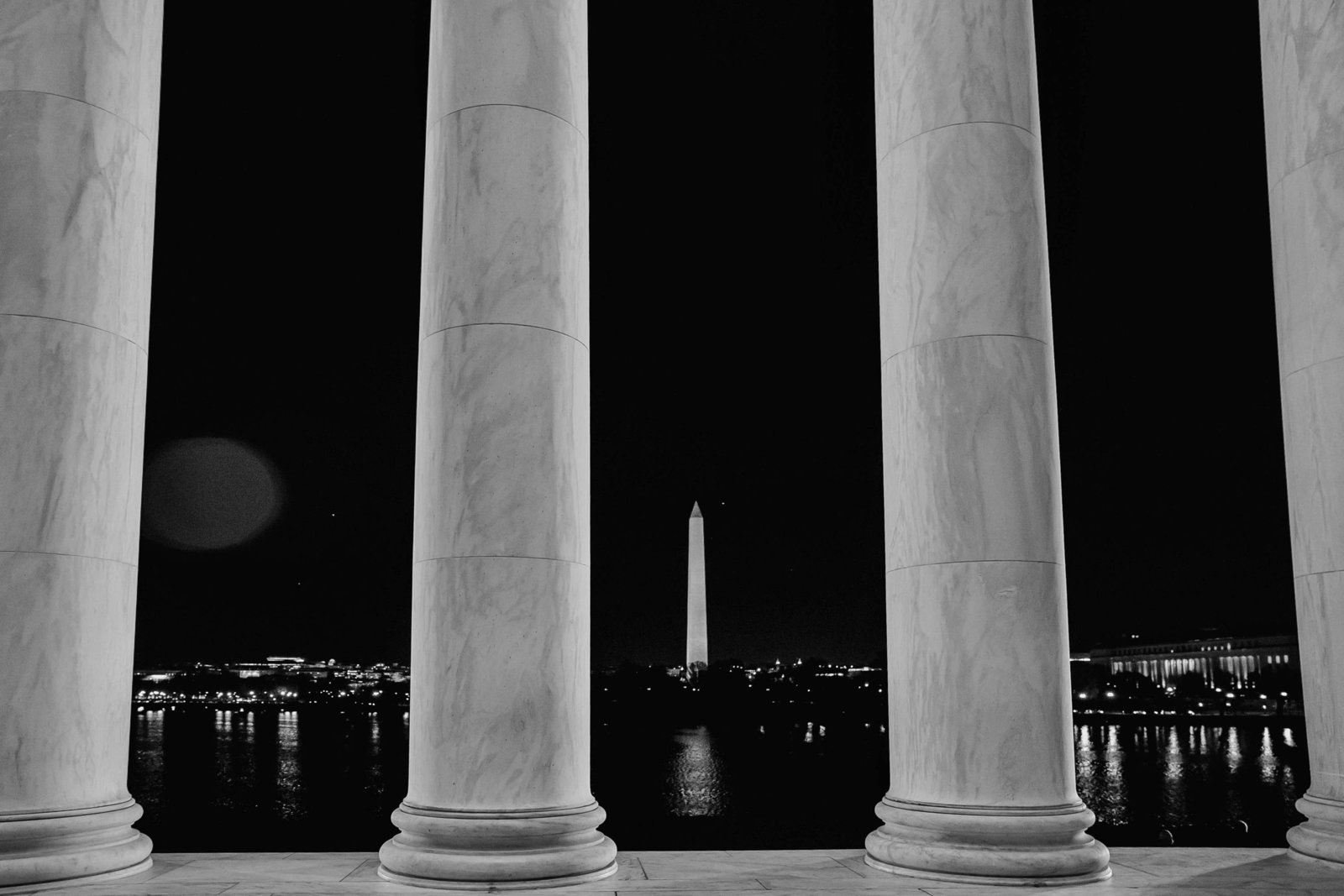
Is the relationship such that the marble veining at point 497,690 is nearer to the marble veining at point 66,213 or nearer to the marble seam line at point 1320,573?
the marble veining at point 66,213

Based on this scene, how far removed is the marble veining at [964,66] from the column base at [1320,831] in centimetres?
9334

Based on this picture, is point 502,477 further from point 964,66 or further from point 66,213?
point 964,66

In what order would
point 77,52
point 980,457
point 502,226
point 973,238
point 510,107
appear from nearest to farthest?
point 77,52 < point 502,226 < point 510,107 < point 980,457 < point 973,238

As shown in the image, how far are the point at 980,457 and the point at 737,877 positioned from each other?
5867cm

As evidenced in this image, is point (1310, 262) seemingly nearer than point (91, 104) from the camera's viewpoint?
No

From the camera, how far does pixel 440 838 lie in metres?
139

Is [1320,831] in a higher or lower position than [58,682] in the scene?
lower

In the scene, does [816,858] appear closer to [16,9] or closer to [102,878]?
[102,878]

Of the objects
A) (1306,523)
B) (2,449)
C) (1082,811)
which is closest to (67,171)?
(2,449)

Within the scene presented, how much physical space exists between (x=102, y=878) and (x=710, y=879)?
6906 cm

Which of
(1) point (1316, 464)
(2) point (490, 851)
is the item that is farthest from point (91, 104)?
(1) point (1316, 464)

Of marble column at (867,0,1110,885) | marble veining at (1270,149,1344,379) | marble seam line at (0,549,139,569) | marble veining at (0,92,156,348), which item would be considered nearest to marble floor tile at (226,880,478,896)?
marble seam line at (0,549,139,569)

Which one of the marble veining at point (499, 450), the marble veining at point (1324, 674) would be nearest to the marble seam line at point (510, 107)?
the marble veining at point (499, 450)

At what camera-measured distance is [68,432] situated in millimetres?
142000
